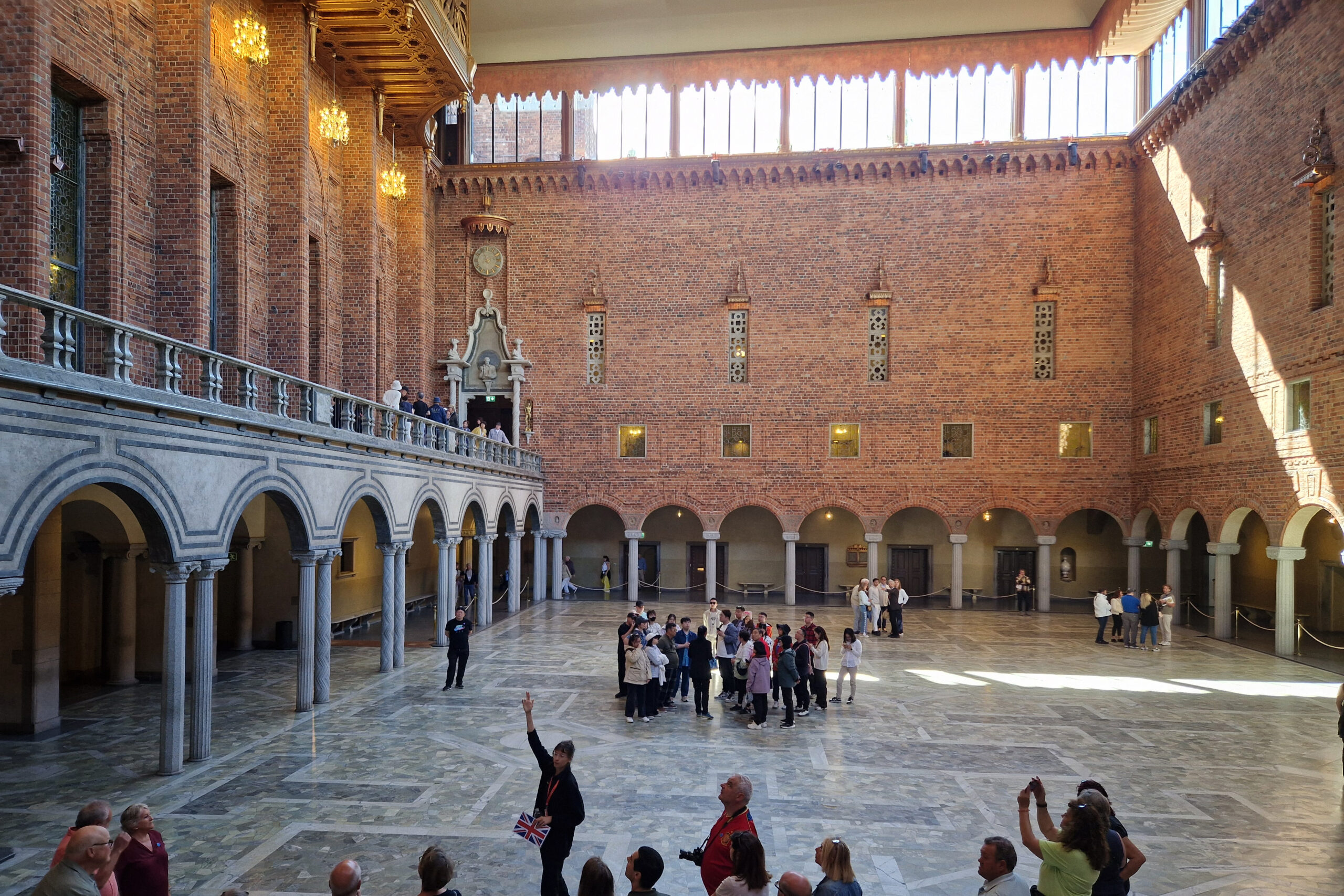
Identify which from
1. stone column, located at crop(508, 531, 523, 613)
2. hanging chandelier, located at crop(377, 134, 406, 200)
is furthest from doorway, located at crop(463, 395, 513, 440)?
hanging chandelier, located at crop(377, 134, 406, 200)

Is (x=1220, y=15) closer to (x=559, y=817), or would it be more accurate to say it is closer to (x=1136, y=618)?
(x=1136, y=618)

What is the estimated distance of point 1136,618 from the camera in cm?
2125

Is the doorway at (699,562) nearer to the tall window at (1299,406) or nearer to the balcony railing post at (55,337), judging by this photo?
the tall window at (1299,406)

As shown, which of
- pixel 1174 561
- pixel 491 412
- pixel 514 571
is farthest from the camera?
pixel 491 412

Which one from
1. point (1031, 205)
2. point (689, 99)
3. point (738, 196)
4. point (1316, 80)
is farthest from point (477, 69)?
point (1316, 80)

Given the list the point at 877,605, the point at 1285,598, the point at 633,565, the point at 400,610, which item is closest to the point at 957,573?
the point at 877,605

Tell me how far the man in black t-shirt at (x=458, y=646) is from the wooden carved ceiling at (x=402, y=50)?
14084mm

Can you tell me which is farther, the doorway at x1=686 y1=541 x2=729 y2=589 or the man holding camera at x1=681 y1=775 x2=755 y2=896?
the doorway at x1=686 y1=541 x2=729 y2=589

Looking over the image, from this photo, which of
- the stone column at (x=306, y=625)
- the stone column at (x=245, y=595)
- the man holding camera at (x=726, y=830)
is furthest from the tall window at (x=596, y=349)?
the man holding camera at (x=726, y=830)

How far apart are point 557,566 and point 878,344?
535 inches

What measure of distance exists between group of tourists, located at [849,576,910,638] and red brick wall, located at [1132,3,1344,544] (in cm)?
867

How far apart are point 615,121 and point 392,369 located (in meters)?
12.0

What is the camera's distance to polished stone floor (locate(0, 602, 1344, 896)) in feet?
26.9

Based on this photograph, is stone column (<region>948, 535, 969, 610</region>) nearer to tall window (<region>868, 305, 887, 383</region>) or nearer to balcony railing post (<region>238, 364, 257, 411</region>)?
tall window (<region>868, 305, 887, 383</region>)
